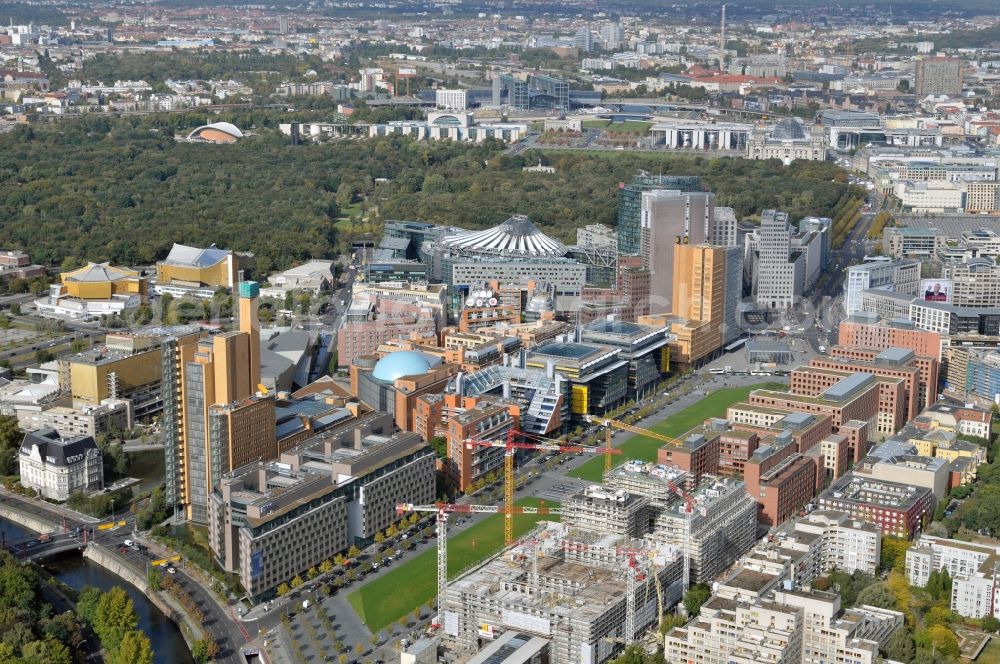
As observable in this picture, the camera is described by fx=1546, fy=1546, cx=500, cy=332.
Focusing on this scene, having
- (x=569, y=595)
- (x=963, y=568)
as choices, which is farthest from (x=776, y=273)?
(x=569, y=595)

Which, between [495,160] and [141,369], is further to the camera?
[495,160]

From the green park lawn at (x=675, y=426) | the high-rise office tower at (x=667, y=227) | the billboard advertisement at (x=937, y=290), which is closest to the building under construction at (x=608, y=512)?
the green park lawn at (x=675, y=426)

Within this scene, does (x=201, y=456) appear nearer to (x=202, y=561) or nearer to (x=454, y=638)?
(x=202, y=561)

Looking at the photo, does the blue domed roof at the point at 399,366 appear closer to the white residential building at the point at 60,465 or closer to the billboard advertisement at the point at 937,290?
the white residential building at the point at 60,465

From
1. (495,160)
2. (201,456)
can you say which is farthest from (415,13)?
(201,456)

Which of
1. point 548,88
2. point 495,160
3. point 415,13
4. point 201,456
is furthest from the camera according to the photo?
point 415,13

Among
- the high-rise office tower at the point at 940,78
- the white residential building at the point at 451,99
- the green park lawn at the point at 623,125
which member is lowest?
the green park lawn at the point at 623,125
